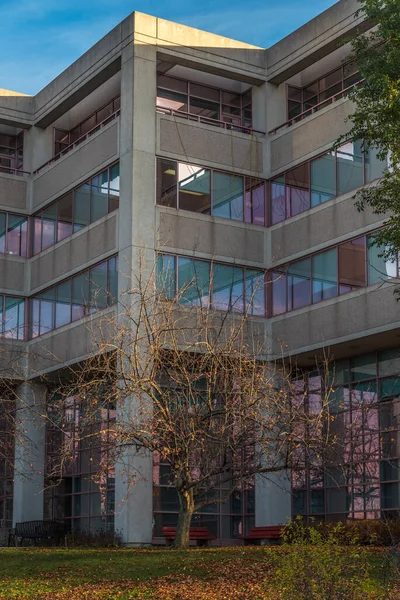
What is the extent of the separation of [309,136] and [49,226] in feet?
35.7

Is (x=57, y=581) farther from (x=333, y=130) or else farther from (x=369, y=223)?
(x=333, y=130)

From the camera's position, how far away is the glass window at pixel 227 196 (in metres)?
35.3

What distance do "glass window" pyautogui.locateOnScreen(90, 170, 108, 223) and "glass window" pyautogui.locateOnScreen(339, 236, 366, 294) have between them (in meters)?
8.40

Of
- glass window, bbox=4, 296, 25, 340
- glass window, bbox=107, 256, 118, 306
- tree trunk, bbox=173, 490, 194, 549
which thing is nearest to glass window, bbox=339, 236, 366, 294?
glass window, bbox=107, 256, 118, 306

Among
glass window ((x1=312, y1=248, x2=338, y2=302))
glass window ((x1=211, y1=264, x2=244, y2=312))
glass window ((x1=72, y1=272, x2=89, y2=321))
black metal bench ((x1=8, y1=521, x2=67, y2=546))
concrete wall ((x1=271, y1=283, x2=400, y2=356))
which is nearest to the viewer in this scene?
concrete wall ((x1=271, y1=283, x2=400, y2=356))

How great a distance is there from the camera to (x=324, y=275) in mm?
33062

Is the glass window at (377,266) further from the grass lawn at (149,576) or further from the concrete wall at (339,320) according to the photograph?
the grass lawn at (149,576)

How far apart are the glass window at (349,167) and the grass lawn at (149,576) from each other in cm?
1330

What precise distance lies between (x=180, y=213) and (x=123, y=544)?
10808 mm

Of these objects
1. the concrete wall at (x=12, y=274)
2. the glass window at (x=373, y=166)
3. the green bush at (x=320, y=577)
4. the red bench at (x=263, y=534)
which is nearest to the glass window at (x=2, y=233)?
the concrete wall at (x=12, y=274)

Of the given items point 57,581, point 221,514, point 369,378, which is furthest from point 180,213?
point 57,581

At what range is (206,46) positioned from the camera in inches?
1412

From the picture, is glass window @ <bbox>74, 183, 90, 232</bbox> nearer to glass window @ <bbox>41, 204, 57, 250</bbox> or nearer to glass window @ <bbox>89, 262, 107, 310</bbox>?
glass window @ <bbox>41, 204, 57, 250</bbox>

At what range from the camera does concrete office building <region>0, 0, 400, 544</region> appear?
3203 cm
